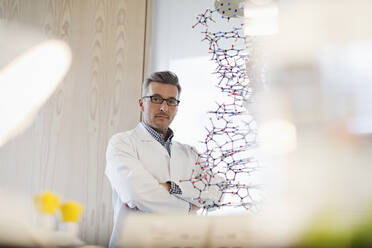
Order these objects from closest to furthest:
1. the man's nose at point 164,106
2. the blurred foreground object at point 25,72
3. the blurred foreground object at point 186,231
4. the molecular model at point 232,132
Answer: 1. the blurred foreground object at point 186,231
2. the molecular model at point 232,132
3. the man's nose at point 164,106
4. the blurred foreground object at point 25,72

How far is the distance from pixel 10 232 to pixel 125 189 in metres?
0.89

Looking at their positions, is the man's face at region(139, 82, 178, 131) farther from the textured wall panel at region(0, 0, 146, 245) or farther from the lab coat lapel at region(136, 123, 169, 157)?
the textured wall panel at region(0, 0, 146, 245)

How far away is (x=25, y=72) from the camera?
78.2 inches

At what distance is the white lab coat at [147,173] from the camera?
142 centimetres

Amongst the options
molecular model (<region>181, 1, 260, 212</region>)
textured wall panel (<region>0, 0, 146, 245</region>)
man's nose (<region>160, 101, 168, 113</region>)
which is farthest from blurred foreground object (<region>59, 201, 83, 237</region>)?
textured wall panel (<region>0, 0, 146, 245</region>)

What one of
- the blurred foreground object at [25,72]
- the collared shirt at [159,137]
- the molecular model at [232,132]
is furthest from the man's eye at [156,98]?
the blurred foreground object at [25,72]

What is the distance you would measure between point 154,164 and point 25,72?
909 millimetres

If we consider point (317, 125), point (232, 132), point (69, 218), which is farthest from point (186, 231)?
point (232, 132)

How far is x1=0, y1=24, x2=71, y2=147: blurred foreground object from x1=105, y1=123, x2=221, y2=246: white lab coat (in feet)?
2.08

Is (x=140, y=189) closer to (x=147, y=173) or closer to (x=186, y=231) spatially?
(x=147, y=173)

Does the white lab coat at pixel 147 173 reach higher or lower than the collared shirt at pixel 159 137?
lower

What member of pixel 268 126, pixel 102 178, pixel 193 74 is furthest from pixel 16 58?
pixel 268 126

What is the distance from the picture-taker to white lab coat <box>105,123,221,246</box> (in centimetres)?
142

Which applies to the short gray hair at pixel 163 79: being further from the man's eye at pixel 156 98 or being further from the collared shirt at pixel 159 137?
the collared shirt at pixel 159 137
